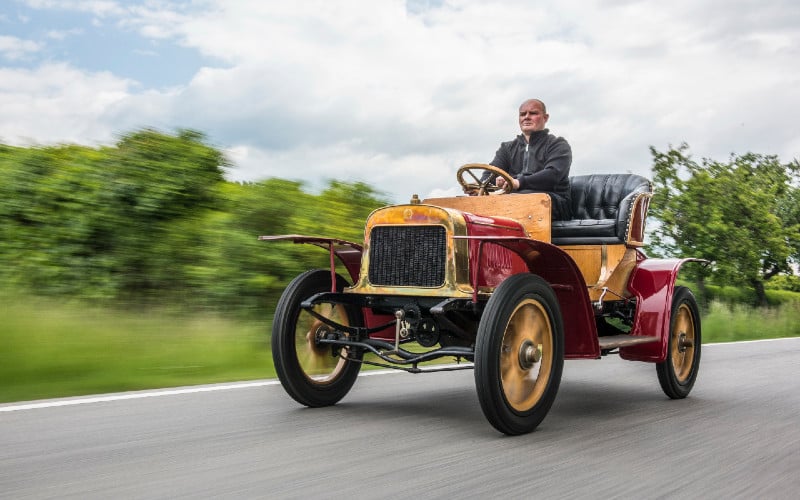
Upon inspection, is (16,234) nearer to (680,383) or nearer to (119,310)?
(119,310)

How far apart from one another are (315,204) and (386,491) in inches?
311

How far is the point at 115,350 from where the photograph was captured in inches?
301

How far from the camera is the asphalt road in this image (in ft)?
12.6

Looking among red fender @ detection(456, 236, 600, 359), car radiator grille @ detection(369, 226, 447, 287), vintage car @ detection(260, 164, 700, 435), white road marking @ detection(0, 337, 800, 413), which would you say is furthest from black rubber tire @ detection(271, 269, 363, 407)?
red fender @ detection(456, 236, 600, 359)

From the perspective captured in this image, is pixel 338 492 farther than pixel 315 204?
No

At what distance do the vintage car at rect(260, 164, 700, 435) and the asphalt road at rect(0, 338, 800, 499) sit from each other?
0.31 metres

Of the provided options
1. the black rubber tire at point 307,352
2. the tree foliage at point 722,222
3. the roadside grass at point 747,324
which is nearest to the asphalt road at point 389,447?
the black rubber tire at point 307,352

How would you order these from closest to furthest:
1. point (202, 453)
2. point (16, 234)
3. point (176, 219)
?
point (202, 453)
point (16, 234)
point (176, 219)

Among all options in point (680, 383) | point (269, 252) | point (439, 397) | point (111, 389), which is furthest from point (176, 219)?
point (680, 383)

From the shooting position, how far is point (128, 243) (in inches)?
404

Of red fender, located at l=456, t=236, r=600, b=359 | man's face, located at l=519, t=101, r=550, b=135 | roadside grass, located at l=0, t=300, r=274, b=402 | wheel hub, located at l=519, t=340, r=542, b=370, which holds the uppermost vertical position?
man's face, located at l=519, t=101, r=550, b=135

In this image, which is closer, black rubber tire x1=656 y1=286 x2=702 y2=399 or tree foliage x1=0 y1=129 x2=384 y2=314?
black rubber tire x1=656 y1=286 x2=702 y2=399

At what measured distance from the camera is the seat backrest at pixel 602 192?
7434mm

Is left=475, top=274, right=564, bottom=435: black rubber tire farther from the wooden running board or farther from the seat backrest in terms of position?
the seat backrest
